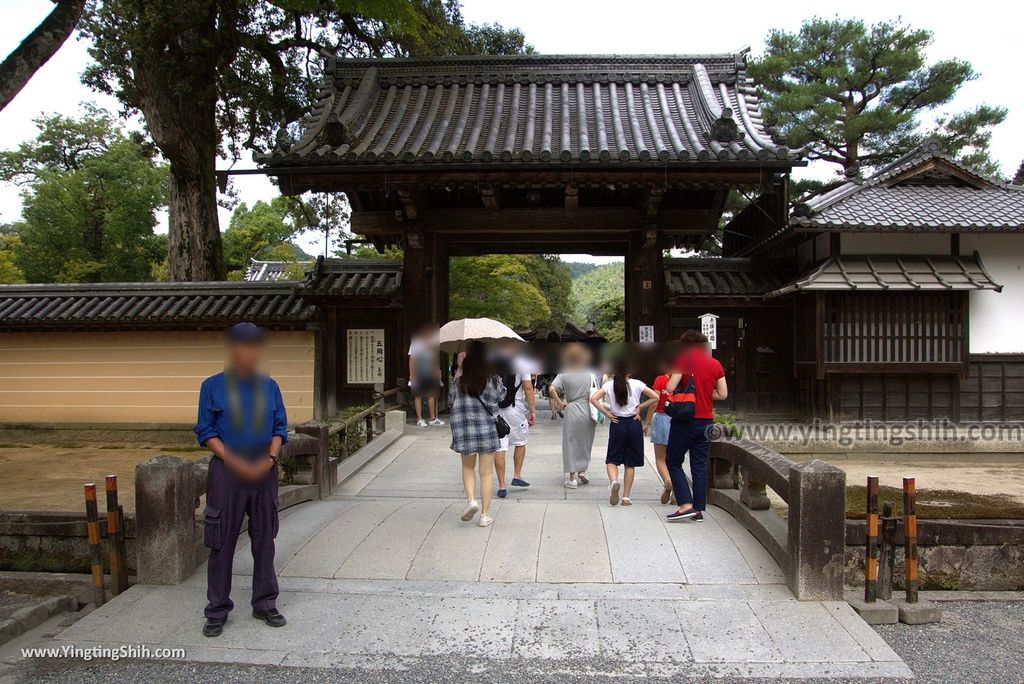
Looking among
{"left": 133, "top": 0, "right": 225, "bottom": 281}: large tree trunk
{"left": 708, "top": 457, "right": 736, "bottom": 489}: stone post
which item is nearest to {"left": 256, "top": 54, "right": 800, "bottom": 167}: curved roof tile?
{"left": 133, "top": 0, "right": 225, "bottom": 281}: large tree trunk

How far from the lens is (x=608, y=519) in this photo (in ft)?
21.1

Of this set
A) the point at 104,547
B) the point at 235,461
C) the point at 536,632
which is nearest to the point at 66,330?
the point at 104,547

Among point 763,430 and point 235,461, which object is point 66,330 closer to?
point 235,461

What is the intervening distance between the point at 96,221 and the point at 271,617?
2786 cm

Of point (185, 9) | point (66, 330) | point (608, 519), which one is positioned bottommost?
point (608, 519)

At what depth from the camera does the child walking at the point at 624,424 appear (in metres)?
6.92

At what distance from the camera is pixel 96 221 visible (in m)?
27.2

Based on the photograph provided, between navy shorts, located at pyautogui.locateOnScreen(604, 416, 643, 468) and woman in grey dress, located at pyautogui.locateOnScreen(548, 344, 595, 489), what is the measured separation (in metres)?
0.82

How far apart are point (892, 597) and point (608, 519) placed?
233 centimetres

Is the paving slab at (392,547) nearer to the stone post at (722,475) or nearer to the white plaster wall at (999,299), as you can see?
the stone post at (722,475)

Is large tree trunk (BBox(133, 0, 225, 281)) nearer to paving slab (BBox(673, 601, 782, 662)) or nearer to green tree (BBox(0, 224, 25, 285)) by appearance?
green tree (BBox(0, 224, 25, 285))

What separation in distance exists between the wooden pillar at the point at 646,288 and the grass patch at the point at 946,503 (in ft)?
14.4

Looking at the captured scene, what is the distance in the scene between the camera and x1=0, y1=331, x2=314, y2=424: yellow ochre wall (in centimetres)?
1320

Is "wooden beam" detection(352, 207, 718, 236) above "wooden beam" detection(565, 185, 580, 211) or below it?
below
